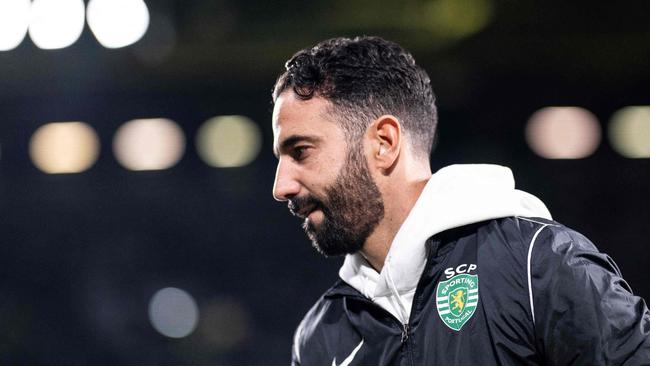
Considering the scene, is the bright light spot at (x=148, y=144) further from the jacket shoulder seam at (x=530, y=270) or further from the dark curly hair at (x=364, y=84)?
the jacket shoulder seam at (x=530, y=270)

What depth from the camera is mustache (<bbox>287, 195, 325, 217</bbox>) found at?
168cm

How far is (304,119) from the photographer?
1.67 metres

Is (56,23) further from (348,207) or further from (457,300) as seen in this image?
(457,300)

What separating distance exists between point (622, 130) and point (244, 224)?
2558 mm

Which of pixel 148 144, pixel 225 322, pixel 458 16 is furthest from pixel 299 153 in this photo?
pixel 225 322

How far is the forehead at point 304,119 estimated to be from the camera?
1.66 meters

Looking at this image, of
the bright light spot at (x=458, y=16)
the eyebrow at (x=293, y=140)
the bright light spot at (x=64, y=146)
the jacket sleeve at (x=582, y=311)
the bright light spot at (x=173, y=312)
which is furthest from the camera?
the bright light spot at (x=173, y=312)

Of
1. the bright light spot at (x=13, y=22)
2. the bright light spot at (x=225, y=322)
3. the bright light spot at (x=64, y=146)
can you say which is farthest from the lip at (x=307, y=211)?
the bright light spot at (x=225, y=322)

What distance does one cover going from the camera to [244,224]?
6.18 metres

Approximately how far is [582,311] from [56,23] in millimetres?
4273

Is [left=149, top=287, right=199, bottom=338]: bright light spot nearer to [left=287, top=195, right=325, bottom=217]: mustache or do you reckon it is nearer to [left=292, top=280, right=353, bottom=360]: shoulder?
[left=292, top=280, right=353, bottom=360]: shoulder

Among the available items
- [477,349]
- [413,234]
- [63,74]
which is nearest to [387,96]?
[413,234]

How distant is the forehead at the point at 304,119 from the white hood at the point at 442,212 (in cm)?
22

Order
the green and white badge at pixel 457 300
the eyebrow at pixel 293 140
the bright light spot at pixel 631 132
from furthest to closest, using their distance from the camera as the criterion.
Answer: the bright light spot at pixel 631 132
the eyebrow at pixel 293 140
the green and white badge at pixel 457 300
